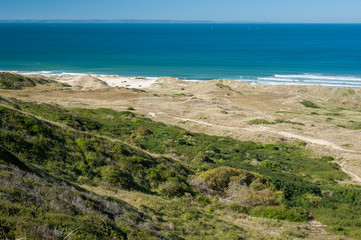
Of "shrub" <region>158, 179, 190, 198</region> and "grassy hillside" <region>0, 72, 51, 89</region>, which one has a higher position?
"grassy hillside" <region>0, 72, 51, 89</region>

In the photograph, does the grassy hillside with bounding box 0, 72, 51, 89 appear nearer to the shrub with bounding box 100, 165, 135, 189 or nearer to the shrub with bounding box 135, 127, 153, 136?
the shrub with bounding box 135, 127, 153, 136

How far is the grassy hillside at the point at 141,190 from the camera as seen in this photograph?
9.53 metres

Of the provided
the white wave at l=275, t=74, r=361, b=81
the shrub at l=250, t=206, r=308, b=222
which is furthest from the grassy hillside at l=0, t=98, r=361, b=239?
the white wave at l=275, t=74, r=361, b=81

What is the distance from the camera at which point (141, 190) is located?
18000 mm

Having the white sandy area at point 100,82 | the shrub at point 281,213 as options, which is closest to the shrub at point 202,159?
the shrub at point 281,213

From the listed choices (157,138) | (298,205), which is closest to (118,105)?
(157,138)

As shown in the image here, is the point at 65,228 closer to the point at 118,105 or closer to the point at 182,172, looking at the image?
the point at 182,172

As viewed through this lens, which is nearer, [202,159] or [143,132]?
[202,159]

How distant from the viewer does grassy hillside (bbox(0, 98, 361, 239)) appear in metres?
9.53

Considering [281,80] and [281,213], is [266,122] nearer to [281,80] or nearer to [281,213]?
[281,213]

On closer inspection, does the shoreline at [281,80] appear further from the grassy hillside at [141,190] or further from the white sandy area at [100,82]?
the grassy hillside at [141,190]

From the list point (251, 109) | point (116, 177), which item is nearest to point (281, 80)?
point (251, 109)

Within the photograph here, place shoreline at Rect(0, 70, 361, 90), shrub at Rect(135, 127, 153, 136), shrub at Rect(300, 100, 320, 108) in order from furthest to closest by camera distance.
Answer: shoreline at Rect(0, 70, 361, 90) → shrub at Rect(300, 100, 320, 108) → shrub at Rect(135, 127, 153, 136)

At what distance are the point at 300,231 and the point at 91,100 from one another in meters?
46.9
